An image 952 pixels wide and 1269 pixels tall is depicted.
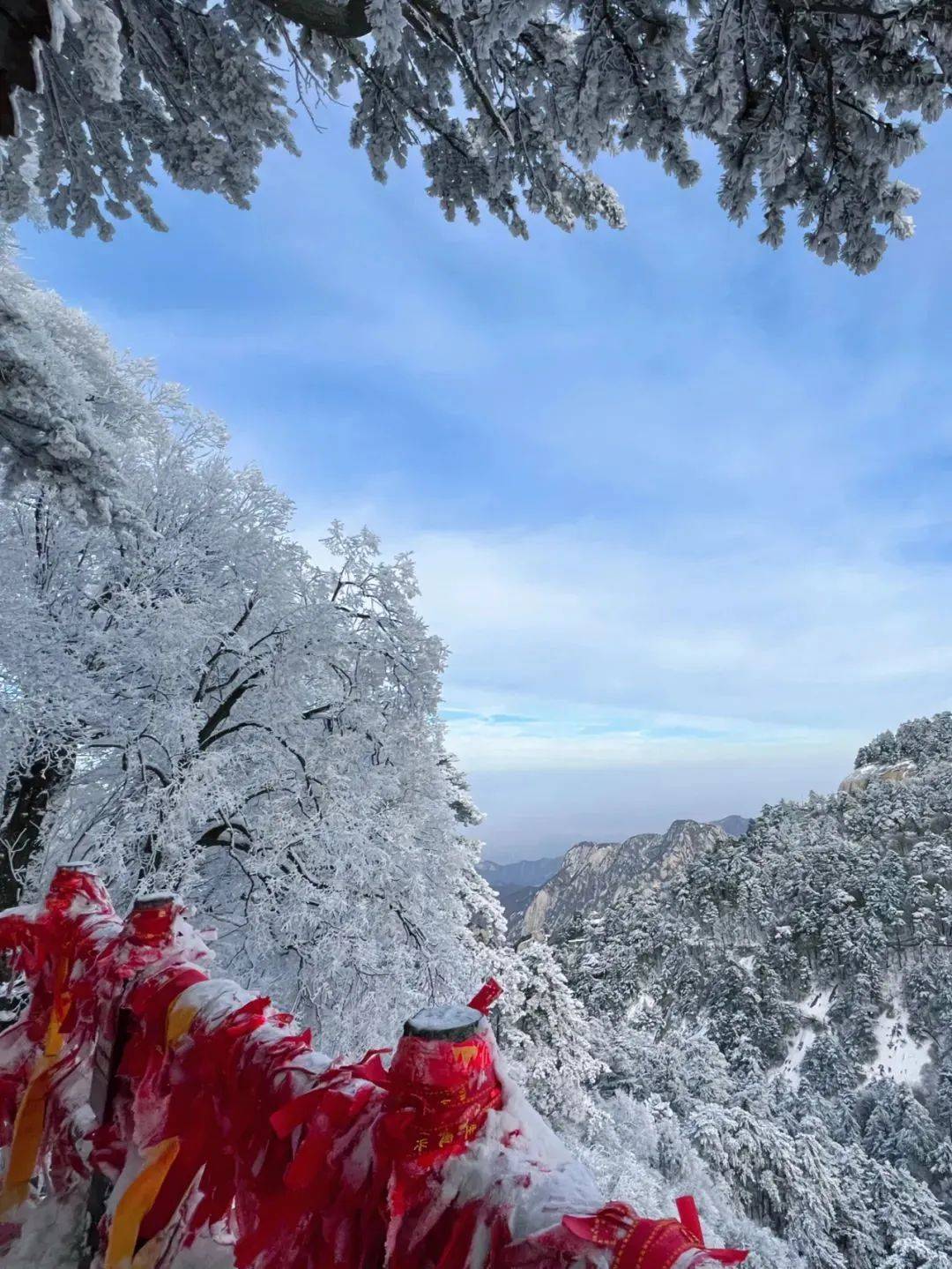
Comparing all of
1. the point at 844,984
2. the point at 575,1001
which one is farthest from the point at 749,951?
the point at 575,1001

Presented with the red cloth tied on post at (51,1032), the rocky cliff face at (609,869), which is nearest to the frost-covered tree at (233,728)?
the red cloth tied on post at (51,1032)

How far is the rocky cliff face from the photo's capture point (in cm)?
10262

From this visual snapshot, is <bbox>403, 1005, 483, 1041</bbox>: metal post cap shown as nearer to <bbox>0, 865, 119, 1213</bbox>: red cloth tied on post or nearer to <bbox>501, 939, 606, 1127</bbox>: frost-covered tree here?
<bbox>0, 865, 119, 1213</bbox>: red cloth tied on post

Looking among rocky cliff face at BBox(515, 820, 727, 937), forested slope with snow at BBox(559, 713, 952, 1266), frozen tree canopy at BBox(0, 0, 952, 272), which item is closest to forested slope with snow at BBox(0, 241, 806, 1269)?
frozen tree canopy at BBox(0, 0, 952, 272)

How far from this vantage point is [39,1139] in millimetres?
2332

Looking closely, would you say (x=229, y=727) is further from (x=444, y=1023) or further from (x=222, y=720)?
(x=444, y=1023)

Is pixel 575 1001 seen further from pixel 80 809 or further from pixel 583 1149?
pixel 80 809

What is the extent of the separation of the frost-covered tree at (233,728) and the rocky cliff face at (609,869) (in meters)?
97.0

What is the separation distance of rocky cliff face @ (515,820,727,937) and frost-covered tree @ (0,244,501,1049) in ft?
318

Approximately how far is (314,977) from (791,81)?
386 inches

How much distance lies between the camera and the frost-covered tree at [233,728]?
753 cm

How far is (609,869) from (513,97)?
12609 centimetres

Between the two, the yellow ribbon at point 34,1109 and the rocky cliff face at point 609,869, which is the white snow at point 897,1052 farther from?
the rocky cliff face at point 609,869

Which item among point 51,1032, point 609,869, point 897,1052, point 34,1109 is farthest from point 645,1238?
point 609,869
